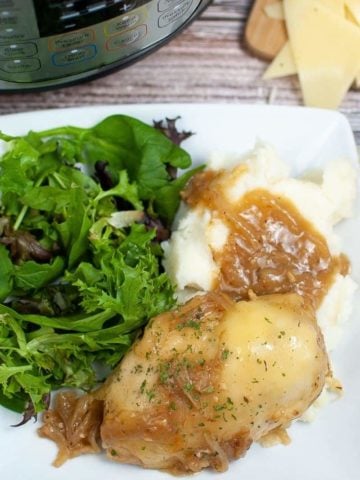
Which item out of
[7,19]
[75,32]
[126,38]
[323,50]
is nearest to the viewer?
[7,19]

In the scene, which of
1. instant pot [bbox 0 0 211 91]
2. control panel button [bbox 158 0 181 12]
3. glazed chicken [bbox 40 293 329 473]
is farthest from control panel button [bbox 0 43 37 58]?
glazed chicken [bbox 40 293 329 473]

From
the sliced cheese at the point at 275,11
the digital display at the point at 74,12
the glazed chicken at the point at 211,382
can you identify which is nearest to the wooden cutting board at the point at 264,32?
the sliced cheese at the point at 275,11

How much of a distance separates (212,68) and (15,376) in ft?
3.95

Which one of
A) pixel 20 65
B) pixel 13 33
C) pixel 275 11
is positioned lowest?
pixel 275 11

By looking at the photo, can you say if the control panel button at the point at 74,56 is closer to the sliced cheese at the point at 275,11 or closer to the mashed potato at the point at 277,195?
the mashed potato at the point at 277,195

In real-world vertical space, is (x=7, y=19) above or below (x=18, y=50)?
above

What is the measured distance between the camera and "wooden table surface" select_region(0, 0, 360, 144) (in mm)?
2310

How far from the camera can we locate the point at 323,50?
225 cm

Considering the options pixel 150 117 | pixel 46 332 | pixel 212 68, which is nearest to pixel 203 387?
pixel 46 332

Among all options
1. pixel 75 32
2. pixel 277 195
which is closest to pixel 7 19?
pixel 75 32

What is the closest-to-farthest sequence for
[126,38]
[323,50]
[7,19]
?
[7,19] → [126,38] → [323,50]

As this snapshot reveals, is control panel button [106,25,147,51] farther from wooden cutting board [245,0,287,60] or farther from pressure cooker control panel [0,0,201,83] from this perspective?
wooden cutting board [245,0,287,60]

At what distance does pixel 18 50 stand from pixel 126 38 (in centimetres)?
28

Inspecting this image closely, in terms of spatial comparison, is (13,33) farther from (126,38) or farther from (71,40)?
(126,38)
